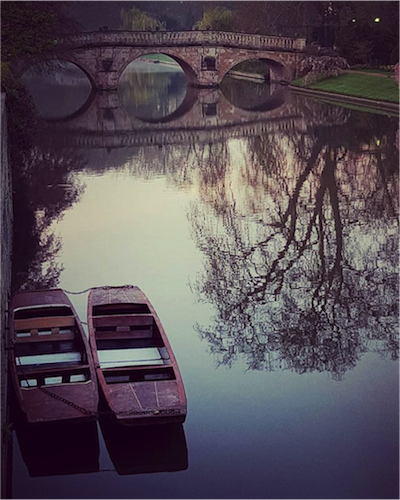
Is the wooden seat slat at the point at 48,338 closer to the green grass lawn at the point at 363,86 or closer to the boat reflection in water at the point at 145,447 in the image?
the boat reflection in water at the point at 145,447

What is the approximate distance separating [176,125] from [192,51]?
21.4m

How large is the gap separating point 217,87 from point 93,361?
57.6m

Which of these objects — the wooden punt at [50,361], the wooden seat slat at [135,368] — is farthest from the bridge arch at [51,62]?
the wooden seat slat at [135,368]

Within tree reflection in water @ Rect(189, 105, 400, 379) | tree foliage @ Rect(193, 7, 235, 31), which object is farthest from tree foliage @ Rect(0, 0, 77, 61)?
tree foliage @ Rect(193, 7, 235, 31)

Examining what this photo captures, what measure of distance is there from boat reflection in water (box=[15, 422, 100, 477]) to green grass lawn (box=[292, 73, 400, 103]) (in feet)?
122

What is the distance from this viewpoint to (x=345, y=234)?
73.6 ft

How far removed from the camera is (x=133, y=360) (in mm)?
13891

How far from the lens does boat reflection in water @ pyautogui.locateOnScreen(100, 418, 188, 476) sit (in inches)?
473

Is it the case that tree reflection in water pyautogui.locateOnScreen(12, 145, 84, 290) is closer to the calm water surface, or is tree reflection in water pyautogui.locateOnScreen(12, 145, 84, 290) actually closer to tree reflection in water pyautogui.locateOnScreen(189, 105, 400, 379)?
the calm water surface

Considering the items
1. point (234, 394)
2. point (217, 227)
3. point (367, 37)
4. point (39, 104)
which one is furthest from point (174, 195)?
point (367, 37)

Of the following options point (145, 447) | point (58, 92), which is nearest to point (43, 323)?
point (145, 447)

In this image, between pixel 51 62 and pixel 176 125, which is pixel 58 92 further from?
pixel 176 125

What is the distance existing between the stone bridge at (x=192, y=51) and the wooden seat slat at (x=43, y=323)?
1974 inches

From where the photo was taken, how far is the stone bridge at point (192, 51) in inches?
2527
